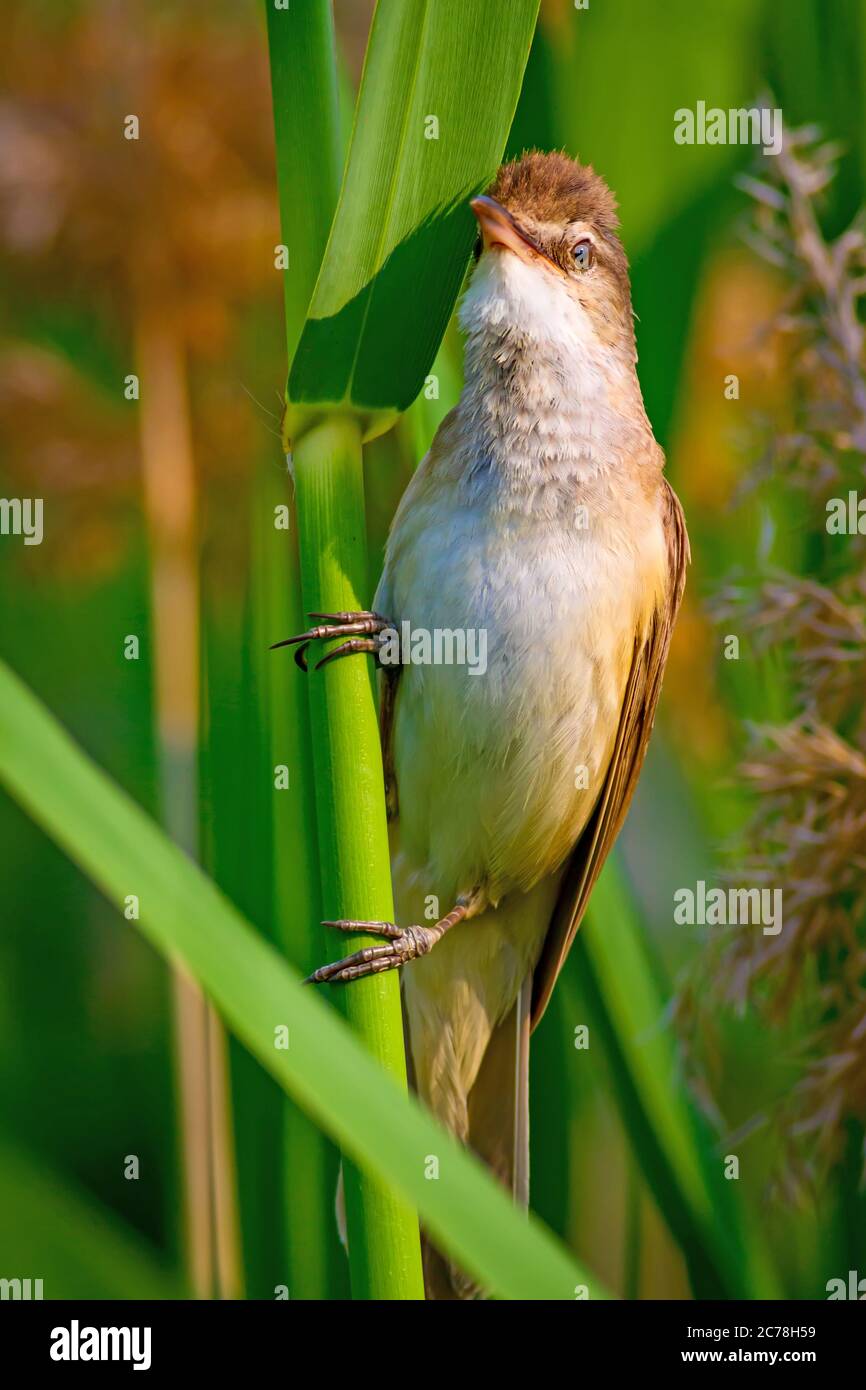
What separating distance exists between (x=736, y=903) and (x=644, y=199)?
4.24 ft

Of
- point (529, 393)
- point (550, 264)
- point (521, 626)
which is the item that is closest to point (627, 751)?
point (521, 626)

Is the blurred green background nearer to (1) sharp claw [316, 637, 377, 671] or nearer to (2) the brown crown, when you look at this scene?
(2) the brown crown

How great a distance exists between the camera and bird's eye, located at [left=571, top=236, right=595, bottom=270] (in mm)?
1648

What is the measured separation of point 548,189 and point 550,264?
4.0 inches

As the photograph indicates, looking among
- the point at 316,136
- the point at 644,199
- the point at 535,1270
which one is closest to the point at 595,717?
the point at 535,1270

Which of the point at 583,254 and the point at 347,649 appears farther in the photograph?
the point at 583,254

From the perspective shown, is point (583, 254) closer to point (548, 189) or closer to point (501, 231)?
point (548, 189)

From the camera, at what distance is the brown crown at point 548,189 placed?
1572 millimetres

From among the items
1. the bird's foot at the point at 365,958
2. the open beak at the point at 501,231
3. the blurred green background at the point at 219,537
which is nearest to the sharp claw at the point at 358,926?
the bird's foot at the point at 365,958

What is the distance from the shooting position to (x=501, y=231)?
1420mm

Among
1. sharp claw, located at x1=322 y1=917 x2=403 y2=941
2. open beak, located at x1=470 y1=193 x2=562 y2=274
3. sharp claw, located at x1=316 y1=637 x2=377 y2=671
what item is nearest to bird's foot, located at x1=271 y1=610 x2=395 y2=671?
sharp claw, located at x1=316 y1=637 x2=377 y2=671

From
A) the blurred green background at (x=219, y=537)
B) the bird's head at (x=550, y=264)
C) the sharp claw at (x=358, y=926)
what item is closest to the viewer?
the sharp claw at (x=358, y=926)

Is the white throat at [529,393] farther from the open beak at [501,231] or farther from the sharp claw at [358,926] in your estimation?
the sharp claw at [358,926]

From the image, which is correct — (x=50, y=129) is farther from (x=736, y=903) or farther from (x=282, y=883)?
(x=736, y=903)
